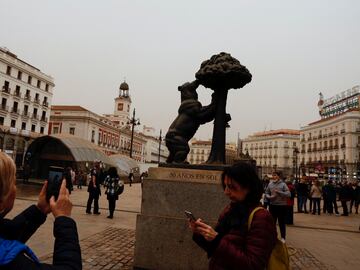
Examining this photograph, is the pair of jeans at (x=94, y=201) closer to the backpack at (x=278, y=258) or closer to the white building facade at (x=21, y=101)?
the backpack at (x=278, y=258)

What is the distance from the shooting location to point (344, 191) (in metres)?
17.3

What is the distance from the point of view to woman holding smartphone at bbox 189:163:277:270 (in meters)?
2.06

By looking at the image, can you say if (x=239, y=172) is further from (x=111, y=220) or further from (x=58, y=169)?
(x=111, y=220)

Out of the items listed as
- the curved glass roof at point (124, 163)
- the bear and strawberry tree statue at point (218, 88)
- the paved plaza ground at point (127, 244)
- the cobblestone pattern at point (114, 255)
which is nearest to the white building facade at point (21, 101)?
the curved glass roof at point (124, 163)

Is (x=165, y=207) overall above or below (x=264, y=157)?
below

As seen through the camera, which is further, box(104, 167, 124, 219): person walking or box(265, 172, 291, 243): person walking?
box(104, 167, 124, 219): person walking

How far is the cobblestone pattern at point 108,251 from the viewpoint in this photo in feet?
17.8

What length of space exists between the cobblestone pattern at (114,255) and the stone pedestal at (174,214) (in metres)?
0.63

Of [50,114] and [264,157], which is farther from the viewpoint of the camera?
[264,157]

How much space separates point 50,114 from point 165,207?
65168mm

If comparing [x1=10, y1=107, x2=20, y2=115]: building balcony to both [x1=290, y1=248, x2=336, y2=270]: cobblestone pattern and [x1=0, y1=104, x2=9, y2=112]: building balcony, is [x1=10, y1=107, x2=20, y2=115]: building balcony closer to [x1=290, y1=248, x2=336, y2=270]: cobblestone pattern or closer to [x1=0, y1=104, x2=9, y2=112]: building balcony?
[x1=0, y1=104, x2=9, y2=112]: building balcony

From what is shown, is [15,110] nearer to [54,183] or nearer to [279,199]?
[279,199]

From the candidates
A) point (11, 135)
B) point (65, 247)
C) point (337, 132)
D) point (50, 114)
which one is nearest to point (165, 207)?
point (65, 247)

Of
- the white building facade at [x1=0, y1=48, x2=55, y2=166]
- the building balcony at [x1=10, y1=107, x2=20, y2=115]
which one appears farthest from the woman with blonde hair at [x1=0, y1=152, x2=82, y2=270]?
the building balcony at [x1=10, y1=107, x2=20, y2=115]
